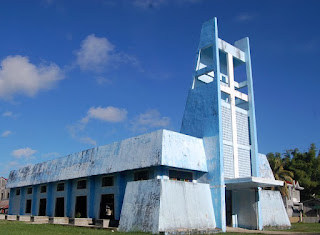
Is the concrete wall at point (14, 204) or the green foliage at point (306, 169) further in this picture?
the green foliage at point (306, 169)

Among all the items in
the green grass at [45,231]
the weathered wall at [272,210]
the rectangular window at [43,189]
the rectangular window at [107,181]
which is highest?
the rectangular window at [107,181]

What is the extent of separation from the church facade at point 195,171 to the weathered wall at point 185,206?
53 millimetres

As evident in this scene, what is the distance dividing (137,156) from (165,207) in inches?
206

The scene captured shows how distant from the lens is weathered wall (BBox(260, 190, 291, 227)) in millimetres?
26078

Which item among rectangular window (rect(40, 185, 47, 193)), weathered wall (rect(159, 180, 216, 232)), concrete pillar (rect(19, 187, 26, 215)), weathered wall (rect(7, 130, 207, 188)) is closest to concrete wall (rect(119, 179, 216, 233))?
weathered wall (rect(159, 180, 216, 232))

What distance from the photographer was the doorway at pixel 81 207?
27406 mm

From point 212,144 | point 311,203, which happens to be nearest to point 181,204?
point 212,144

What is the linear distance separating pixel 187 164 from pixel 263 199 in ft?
26.5

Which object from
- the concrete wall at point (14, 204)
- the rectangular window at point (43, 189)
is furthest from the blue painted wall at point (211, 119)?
the concrete wall at point (14, 204)

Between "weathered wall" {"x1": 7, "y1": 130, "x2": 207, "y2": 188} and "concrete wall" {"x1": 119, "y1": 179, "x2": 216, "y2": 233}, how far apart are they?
1878 mm

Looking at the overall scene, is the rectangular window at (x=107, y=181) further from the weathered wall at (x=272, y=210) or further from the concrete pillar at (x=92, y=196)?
the weathered wall at (x=272, y=210)

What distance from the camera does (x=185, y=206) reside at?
19688 mm

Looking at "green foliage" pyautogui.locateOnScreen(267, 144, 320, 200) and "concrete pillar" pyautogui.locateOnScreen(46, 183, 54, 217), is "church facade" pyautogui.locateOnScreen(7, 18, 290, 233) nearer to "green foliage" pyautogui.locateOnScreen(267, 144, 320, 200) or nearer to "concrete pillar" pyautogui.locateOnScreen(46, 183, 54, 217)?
"concrete pillar" pyautogui.locateOnScreen(46, 183, 54, 217)

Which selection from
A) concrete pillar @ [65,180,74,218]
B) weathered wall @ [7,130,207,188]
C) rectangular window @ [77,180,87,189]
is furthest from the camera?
concrete pillar @ [65,180,74,218]
